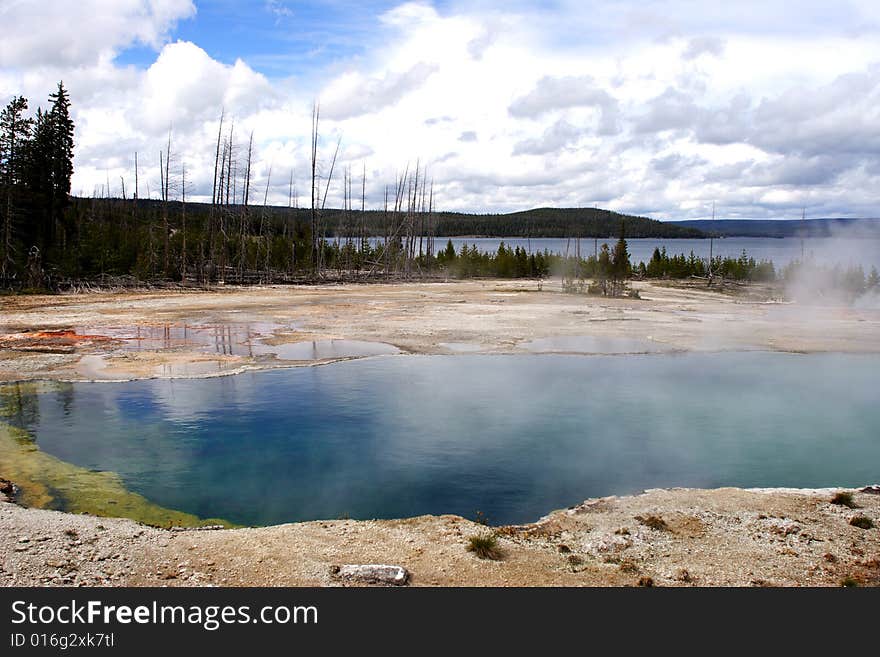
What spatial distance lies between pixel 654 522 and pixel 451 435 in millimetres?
4969

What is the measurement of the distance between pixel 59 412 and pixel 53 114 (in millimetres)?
34046

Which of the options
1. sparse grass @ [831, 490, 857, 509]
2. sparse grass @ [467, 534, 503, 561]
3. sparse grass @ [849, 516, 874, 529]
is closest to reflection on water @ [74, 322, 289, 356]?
sparse grass @ [467, 534, 503, 561]

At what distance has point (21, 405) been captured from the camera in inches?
553

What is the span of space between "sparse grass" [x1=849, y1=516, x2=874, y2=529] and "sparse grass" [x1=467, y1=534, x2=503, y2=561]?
162 inches

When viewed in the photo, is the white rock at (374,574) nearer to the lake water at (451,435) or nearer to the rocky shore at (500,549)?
the rocky shore at (500,549)

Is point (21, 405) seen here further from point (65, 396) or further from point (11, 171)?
point (11, 171)

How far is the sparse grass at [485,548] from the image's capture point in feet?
22.8

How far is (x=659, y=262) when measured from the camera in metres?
65.0

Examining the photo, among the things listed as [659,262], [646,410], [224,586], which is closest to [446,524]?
[224,586]

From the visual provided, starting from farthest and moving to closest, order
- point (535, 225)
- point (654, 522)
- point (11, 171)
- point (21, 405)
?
point (535, 225) → point (11, 171) → point (21, 405) → point (654, 522)

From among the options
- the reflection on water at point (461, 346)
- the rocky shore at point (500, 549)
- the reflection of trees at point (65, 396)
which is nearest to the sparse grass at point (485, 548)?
the rocky shore at point (500, 549)

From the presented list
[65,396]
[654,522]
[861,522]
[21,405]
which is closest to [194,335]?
[65,396]

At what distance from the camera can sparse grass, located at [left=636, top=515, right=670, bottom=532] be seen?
791cm

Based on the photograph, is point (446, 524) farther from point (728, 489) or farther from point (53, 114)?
point (53, 114)
